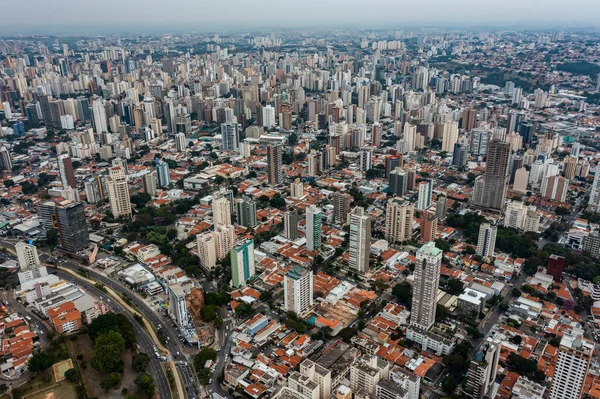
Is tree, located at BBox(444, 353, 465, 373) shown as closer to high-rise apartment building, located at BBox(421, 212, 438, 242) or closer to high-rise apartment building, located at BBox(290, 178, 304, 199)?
high-rise apartment building, located at BBox(421, 212, 438, 242)

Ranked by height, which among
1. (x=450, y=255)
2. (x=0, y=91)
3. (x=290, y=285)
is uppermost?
(x=0, y=91)

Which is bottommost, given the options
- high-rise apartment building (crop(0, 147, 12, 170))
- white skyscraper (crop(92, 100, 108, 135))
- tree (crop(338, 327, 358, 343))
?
tree (crop(338, 327, 358, 343))

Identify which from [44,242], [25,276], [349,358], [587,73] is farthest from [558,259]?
[587,73]

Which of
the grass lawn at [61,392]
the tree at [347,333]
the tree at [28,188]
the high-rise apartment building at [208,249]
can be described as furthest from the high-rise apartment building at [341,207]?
the tree at [28,188]

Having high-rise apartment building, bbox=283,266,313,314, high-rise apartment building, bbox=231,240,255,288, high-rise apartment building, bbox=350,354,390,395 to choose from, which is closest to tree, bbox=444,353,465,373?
high-rise apartment building, bbox=350,354,390,395

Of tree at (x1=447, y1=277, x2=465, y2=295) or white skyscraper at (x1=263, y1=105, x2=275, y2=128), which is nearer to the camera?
tree at (x1=447, y1=277, x2=465, y2=295)

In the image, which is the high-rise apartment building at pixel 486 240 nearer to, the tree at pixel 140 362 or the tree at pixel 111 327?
the tree at pixel 140 362

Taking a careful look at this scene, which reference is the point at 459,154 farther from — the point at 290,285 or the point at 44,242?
the point at 44,242
